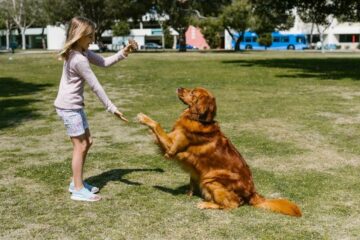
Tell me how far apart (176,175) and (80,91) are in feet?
6.69

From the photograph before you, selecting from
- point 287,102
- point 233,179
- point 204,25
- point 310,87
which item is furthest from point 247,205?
point 204,25

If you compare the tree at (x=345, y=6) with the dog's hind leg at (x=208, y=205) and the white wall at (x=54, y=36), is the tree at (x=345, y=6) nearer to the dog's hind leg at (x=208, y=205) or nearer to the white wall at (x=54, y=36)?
the dog's hind leg at (x=208, y=205)

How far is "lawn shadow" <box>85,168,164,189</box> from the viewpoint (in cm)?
658

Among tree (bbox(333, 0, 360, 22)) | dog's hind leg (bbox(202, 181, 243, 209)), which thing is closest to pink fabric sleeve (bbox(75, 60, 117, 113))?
dog's hind leg (bbox(202, 181, 243, 209))

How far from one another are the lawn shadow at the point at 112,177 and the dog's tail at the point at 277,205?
171cm

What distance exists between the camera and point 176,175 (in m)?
6.95

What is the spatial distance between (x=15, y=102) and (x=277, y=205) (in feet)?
35.4

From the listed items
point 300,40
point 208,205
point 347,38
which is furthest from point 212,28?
point 208,205

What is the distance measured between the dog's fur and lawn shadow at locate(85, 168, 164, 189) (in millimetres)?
1391

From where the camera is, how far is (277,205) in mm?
5340

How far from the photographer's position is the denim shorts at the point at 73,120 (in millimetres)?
5547

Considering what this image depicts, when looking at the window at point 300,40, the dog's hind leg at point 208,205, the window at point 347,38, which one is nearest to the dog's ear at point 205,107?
the dog's hind leg at point 208,205

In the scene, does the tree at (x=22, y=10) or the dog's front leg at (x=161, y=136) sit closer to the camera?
the dog's front leg at (x=161, y=136)

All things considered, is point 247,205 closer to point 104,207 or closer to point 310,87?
point 104,207
